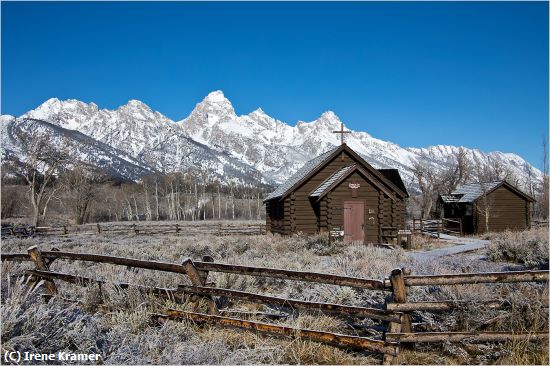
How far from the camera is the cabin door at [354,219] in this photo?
20580 mm

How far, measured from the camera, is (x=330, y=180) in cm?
2139

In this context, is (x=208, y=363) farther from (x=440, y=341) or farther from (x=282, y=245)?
(x=282, y=245)

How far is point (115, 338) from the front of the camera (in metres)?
5.30

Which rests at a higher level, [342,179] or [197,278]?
[342,179]

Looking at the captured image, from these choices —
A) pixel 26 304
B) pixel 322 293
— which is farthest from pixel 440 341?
pixel 26 304

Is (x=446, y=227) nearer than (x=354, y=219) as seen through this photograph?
No

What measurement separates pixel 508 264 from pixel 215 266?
1109cm

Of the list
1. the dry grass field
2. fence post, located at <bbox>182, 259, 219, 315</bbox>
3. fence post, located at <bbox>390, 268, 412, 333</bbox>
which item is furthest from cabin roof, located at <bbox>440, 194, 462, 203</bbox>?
fence post, located at <bbox>182, 259, 219, 315</bbox>

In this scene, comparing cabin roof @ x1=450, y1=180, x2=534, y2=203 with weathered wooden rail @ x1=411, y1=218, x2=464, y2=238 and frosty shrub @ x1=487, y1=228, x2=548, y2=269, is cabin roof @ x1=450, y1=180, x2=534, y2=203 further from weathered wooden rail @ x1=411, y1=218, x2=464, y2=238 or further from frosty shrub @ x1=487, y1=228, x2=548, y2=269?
frosty shrub @ x1=487, y1=228, x2=548, y2=269

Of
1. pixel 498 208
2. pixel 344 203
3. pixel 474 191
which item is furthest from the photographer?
pixel 474 191

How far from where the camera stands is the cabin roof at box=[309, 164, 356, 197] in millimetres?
20280

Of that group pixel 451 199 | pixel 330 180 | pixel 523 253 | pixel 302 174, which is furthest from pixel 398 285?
pixel 451 199

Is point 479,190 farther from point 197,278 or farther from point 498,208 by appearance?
point 197,278

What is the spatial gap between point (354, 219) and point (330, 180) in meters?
2.46
